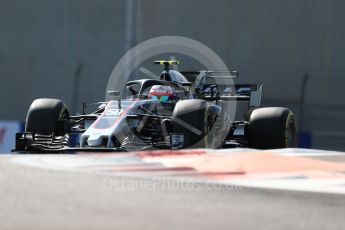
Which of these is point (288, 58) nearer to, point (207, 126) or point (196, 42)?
point (196, 42)

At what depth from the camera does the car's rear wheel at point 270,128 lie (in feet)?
30.8

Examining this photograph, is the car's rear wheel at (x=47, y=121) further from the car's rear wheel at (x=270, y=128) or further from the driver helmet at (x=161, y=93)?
the car's rear wheel at (x=270, y=128)

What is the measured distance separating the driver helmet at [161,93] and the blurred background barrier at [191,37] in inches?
325

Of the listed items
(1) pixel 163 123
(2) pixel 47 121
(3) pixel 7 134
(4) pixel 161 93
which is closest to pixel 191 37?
(3) pixel 7 134

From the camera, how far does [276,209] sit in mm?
4141

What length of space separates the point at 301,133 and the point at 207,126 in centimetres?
824

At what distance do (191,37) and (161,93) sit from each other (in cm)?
918

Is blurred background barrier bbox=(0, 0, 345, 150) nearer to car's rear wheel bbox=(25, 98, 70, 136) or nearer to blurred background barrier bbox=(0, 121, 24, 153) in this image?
blurred background barrier bbox=(0, 121, 24, 153)

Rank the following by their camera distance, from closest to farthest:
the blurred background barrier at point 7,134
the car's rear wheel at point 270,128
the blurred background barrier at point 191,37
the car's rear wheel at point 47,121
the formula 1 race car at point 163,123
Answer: the formula 1 race car at point 163,123 → the car's rear wheel at point 270,128 → the car's rear wheel at point 47,121 → the blurred background barrier at point 7,134 → the blurred background barrier at point 191,37

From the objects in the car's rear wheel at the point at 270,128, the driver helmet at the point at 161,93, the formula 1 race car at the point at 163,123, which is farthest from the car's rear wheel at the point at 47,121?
the car's rear wheel at the point at 270,128

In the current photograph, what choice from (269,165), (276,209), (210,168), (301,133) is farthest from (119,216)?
(301,133)

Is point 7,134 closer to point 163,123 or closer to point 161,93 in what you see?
point 161,93

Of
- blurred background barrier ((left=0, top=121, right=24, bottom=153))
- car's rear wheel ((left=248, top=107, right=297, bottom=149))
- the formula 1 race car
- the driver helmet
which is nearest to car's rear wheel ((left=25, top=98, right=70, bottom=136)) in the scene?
the formula 1 race car

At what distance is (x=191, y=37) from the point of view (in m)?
18.8
